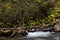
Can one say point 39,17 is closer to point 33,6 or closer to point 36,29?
point 33,6

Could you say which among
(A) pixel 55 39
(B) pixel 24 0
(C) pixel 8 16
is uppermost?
(B) pixel 24 0

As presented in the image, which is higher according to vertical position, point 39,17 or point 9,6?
point 9,6

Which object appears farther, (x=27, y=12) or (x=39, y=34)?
(x=27, y=12)

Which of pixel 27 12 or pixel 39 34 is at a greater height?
pixel 27 12

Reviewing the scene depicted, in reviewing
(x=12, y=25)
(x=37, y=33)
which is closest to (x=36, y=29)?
(x=37, y=33)

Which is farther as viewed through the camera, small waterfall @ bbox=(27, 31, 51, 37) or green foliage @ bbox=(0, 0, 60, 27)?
green foliage @ bbox=(0, 0, 60, 27)

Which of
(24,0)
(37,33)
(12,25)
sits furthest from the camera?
(24,0)

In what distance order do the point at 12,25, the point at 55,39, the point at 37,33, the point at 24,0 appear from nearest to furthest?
the point at 55,39 → the point at 37,33 → the point at 12,25 → the point at 24,0

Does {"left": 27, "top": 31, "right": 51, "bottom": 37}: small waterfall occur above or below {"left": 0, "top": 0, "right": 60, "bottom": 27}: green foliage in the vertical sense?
below

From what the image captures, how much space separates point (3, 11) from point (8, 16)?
0.54 m

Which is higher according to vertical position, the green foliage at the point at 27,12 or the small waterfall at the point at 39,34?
the green foliage at the point at 27,12

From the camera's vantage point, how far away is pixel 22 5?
15266 mm

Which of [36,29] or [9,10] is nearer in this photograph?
[36,29]

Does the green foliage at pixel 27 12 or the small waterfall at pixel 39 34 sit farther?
the green foliage at pixel 27 12
